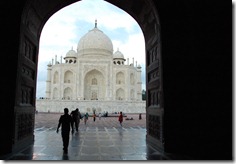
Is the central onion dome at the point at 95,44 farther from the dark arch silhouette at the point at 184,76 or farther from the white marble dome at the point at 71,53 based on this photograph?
the dark arch silhouette at the point at 184,76

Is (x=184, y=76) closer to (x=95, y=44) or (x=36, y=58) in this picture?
(x=36, y=58)

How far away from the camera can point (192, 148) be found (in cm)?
586

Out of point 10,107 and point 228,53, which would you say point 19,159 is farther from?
point 228,53

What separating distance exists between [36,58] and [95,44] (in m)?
40.8

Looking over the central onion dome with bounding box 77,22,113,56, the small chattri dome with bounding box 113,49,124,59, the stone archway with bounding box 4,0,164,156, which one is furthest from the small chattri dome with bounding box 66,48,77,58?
the stone archway with bounding box 4,0,164,156

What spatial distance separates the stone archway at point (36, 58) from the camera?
619 centimetres

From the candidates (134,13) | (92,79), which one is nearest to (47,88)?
(92,79)

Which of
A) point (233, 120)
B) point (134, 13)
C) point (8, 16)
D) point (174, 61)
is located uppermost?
point (134, 13)

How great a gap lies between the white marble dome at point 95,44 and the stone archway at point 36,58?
1575 inches

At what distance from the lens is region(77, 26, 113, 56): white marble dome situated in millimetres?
48000

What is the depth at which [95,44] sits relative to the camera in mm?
48094

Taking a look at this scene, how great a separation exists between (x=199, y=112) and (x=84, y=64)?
130 feet

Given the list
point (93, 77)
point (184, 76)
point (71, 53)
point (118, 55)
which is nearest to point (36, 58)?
point (184, 76)

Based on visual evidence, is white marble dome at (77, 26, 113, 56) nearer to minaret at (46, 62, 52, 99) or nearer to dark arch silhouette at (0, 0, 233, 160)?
minaret at (46, 62, 52, 99)
